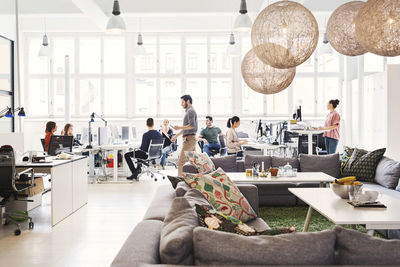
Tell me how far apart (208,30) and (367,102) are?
4.90m

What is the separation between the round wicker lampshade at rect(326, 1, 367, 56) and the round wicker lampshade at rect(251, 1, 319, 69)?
792mm

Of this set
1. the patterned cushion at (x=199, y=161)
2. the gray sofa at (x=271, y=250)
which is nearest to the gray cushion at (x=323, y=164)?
the patterned cushion at (x=199, y=161)

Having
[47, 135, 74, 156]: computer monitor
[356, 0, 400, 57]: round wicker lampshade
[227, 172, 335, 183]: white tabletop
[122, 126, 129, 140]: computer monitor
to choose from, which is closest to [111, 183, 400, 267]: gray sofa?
[356, 0, 400, 57]: round wicker lampshade

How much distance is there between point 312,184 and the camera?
546cm

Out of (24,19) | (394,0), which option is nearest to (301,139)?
(394,0)

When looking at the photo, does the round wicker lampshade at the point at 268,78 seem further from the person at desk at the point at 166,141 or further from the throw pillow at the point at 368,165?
the person at desk at the point at 166,141

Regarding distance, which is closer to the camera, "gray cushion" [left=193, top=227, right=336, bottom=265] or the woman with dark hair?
"gray cushion" [left=193, top=227, right=336, bottom=265]

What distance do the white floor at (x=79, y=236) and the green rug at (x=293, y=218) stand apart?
1.68 m

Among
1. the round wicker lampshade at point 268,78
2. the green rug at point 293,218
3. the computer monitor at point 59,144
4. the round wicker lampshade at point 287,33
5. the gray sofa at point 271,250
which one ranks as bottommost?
the green rug at point 293,218

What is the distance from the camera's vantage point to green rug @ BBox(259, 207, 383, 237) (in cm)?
438

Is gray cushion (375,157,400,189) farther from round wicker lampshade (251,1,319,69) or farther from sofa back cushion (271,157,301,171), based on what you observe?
round wicker lampshade (251,1,319,69)

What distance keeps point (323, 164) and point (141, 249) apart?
4.64m

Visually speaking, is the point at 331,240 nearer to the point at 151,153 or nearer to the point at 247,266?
the point at 247,266

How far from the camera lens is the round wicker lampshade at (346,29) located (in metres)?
3.27
